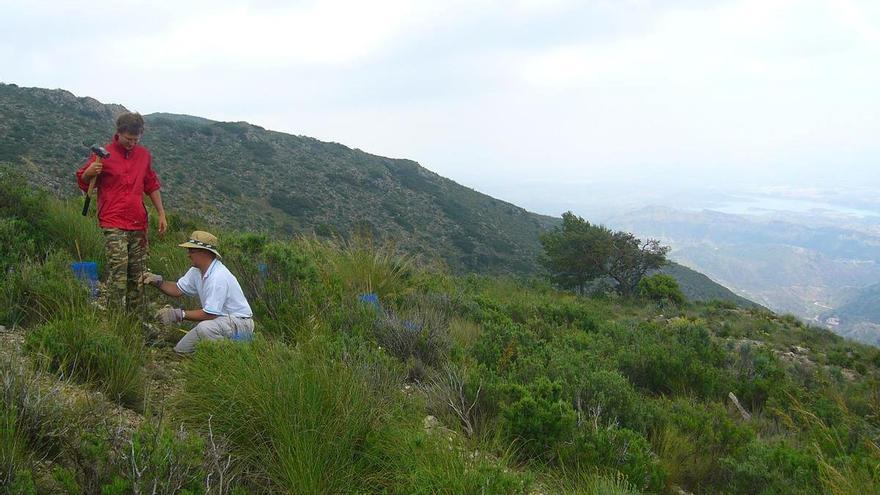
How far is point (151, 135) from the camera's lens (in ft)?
139

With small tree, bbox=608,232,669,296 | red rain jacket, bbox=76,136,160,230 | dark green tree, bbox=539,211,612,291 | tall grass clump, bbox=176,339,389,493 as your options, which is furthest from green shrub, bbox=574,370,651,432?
small tree, bbox=608,232,669,296

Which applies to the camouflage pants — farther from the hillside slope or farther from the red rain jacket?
the hillside slope

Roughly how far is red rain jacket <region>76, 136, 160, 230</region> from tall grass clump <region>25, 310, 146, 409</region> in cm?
132

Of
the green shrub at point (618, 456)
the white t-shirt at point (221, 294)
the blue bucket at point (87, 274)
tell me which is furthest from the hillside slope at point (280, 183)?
the green shrub at point (618, 456)

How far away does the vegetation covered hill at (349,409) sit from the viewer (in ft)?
6.57

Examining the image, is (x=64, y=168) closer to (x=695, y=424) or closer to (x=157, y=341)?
(x=157, y=341)

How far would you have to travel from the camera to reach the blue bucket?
4129 millimetres

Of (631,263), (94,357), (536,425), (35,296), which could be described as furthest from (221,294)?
(631,263)

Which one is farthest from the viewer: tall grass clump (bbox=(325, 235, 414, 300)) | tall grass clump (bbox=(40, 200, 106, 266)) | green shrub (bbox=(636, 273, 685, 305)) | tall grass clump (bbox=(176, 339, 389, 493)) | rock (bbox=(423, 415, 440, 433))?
green shrub (bbox=(636, 273, 685, 305))

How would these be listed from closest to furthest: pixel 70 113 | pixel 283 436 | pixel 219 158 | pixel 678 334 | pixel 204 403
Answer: pixel 283 436
pixel 204 403
pixel 678 334
pixel 70 113
pixel 219 158

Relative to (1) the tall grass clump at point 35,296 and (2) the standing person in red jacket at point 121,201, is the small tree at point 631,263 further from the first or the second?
(1) the tall grass clump at point 35,296

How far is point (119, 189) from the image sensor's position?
13.6ft

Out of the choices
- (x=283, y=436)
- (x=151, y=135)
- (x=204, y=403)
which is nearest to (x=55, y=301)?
(x=204, y=403)

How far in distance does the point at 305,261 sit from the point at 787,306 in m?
186
